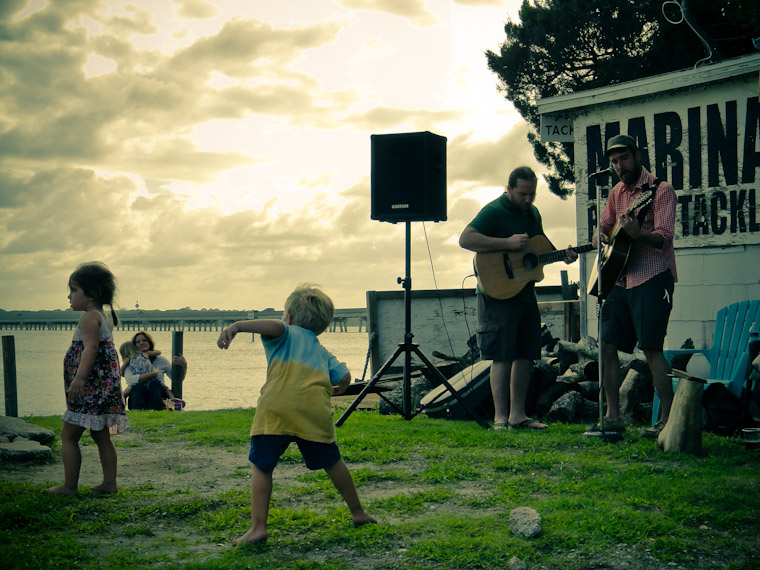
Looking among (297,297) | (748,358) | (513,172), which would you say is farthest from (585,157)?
(297,297)

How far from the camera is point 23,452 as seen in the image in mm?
6039

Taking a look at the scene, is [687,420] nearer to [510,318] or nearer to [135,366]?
[510,318]

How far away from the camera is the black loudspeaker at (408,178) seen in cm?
788

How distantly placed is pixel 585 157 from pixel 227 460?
677 centimetres

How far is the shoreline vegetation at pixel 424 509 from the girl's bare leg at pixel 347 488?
3.2 inches

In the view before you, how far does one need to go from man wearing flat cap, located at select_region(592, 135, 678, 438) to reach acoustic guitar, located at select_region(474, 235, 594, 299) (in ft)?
2.57

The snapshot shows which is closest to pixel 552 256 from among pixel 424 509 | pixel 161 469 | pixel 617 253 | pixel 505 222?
pixel 505 222

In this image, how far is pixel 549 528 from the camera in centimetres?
375

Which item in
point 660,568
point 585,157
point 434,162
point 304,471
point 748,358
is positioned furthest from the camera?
point 585,157

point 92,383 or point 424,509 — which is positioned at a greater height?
point 92,383

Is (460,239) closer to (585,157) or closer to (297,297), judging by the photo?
(297,297)

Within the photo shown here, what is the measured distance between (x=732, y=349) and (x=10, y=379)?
41.9 feet

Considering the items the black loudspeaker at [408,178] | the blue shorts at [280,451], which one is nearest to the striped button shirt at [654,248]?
the black loudspeaker at [408,178]

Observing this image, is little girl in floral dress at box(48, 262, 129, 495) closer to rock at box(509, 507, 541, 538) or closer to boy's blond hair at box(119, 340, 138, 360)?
rock at box(509, 507, 541, 538)
